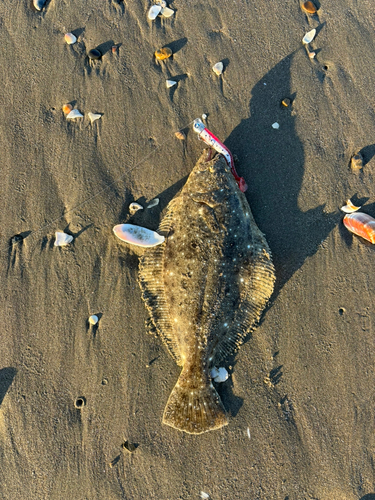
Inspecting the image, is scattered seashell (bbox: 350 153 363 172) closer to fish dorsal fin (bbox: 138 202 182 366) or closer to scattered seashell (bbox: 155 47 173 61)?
fish dorsal fin (bbox: 138 202 182 366)

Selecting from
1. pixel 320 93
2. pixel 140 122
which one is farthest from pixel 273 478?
pixel 320 93

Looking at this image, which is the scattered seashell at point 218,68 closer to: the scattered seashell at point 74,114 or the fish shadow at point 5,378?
the scattered seashell at point 74,114

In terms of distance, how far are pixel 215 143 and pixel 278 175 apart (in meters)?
0.98

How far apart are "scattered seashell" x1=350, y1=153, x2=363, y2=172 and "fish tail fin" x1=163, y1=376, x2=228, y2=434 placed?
3497 mm

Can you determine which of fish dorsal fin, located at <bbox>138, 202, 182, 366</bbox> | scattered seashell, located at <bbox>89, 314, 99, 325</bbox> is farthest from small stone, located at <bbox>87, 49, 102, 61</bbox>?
scattered seashell, located at <bbox>89, 314, 99, 325</bbox>

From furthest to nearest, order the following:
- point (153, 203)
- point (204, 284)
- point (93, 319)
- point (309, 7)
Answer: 1. point (309, 7)
2. point (153, 203)
3. point (93, 319)
4. point (204, 284)

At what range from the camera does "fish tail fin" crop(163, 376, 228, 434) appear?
3.19 meters

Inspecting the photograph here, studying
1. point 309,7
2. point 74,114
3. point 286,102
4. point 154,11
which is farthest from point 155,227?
point 309,7

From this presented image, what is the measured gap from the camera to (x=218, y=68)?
396cm

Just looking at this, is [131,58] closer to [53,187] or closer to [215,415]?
[53,187]

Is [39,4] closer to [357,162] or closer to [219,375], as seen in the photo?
[357,162]

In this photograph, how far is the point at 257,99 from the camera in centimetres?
401

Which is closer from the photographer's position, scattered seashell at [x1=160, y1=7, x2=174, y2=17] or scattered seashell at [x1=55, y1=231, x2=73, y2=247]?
scattered seashell at [x1=55, y1=231, x2=73, y2=247]

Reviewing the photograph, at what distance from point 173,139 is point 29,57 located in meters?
2.31
